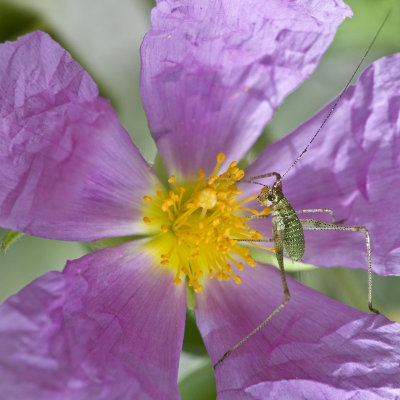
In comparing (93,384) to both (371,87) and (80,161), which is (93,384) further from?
(371,87)

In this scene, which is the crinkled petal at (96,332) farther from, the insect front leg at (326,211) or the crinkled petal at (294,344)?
the insect front leg at (326,211)

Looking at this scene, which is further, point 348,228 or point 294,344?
point 348,228

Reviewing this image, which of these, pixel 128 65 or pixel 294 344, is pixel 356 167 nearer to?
pixel 294 344

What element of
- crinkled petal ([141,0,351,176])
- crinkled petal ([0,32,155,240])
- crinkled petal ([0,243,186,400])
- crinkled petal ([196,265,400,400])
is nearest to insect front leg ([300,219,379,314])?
crinkled petal ([196,265,400,400])

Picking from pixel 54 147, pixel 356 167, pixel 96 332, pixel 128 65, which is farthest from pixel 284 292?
pixel 128 65

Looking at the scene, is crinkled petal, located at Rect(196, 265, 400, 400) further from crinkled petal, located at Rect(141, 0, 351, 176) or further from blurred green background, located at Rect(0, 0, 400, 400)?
crinkled petal, located at Rect(141, 0, 351, 176)

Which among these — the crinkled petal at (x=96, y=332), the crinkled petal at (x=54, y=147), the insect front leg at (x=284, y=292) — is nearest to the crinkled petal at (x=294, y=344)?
the insect front leg at (x=284, y=292)

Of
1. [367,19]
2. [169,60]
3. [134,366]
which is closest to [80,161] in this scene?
[169,60]
